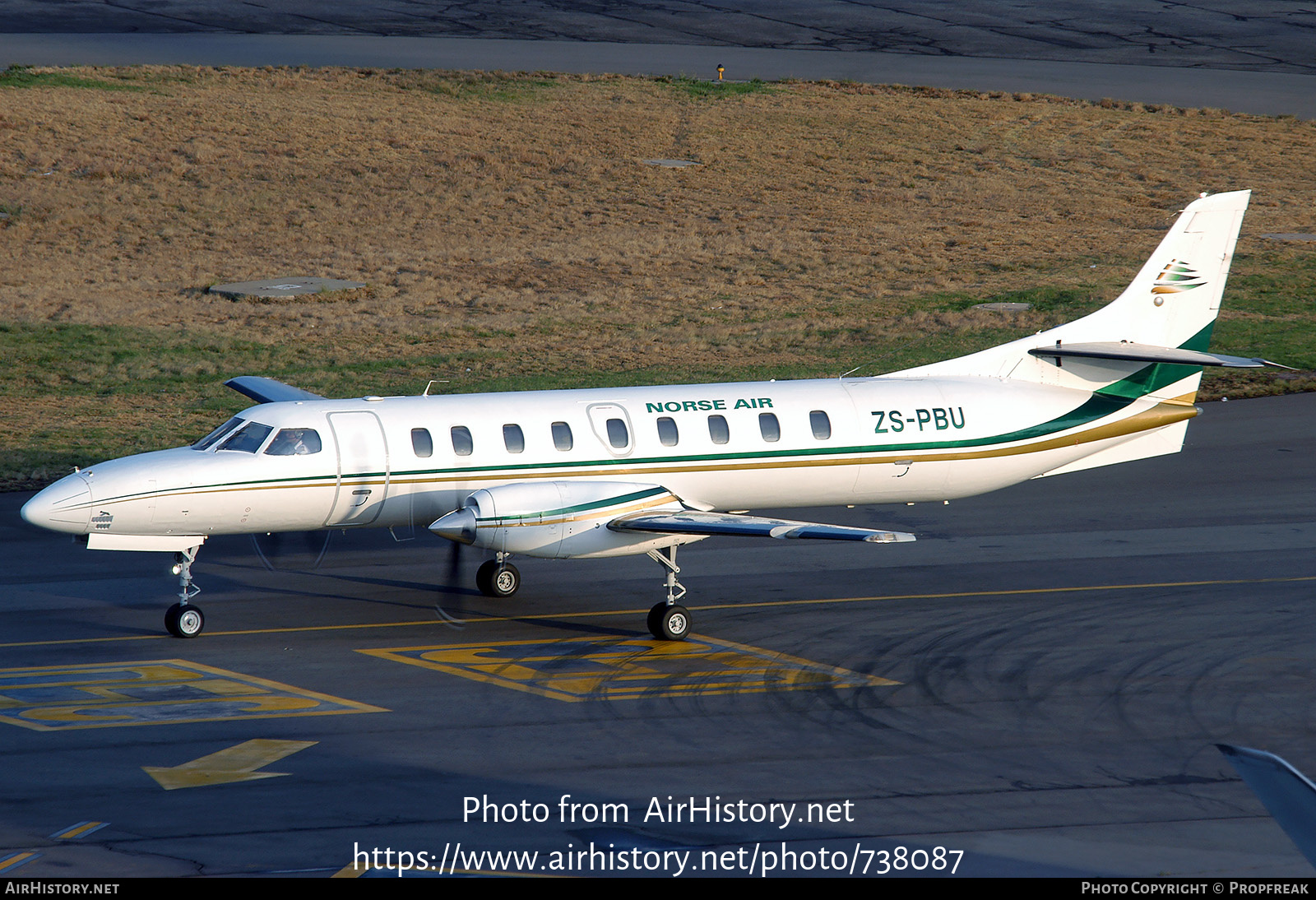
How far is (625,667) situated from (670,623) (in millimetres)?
1222

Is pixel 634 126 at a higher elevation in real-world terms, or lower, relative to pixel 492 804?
higher

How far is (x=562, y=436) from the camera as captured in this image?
21688 mm

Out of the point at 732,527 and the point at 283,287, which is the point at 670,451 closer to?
the point at 732,527

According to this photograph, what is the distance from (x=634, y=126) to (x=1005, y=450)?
155 feet

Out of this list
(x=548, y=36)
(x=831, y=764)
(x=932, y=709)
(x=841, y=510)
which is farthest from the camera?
(x=548, y=36)

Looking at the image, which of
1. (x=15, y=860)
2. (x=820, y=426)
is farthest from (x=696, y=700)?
(x=15, y=860)

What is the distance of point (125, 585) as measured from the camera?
2303 cm

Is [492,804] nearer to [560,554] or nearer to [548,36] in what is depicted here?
[560,554]

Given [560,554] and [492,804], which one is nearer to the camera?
[492,804]

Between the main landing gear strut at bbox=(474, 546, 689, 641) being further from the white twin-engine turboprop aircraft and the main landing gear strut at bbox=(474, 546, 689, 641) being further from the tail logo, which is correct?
the tail logo

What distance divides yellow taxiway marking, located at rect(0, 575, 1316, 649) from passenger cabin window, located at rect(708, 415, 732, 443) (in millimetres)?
2556

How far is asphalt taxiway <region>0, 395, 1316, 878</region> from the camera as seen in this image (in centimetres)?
1410

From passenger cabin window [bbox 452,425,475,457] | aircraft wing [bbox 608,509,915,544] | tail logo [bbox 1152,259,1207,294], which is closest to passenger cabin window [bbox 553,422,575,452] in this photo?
passenger cabin window [bbox 452,425,475,457]
